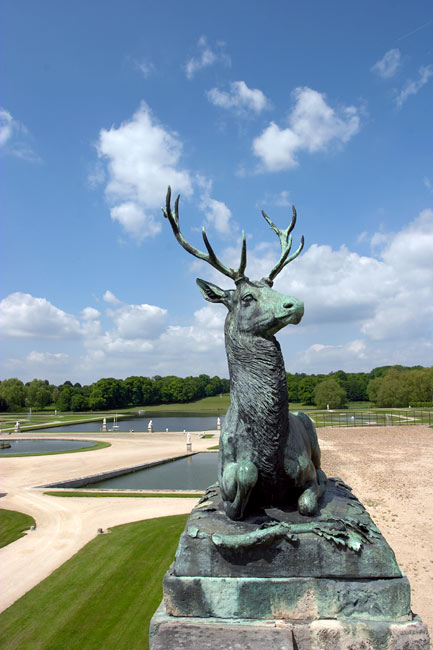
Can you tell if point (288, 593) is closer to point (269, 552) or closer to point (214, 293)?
point (269, 552)

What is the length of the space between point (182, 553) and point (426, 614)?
5.30 m

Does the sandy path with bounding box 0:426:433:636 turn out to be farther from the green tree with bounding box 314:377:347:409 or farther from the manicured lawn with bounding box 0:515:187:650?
the green tree with bounding box 314:377:347:409

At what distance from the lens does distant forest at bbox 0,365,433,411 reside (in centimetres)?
5747

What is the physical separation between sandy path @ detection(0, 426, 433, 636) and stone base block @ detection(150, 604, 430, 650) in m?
4.43

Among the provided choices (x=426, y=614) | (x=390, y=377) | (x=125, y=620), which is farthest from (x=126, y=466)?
(x=390, y=377)

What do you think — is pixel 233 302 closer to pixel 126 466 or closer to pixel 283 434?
pixel 283 434

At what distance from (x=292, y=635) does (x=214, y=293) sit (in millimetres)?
2371

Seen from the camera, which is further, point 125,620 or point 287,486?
point 125,620

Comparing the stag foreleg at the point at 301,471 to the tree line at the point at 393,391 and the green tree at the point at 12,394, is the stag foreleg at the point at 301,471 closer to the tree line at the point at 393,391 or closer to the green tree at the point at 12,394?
the tree line at the point at 393,391

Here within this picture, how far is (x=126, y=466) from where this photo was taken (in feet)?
60.3

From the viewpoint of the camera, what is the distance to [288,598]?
262cm

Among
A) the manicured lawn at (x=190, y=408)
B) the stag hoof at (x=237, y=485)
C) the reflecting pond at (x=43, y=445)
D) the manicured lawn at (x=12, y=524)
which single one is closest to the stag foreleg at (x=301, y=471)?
the stag hoof at (x=237, y=485)

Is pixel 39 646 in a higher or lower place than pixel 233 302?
lower

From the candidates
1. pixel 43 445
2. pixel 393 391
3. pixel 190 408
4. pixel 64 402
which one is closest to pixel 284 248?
pixel 43 445
